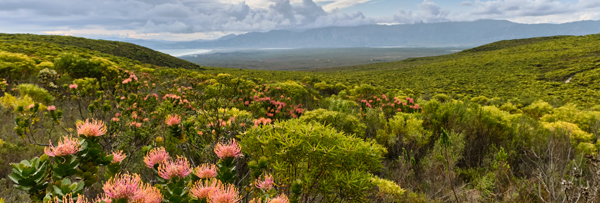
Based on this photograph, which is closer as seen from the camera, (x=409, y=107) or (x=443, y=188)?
(x=443, y=188)

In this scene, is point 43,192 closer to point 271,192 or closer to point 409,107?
point 271,192

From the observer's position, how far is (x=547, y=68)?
3422 centimetres

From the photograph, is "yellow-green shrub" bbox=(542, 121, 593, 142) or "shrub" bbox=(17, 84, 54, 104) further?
"shrub" bbox=(17, 84, 54, 104)

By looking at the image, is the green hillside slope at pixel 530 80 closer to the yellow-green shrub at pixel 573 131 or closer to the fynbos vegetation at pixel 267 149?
the yellow-green shrub at pixel 573 131

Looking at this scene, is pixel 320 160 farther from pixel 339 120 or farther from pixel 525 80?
pixel 525 80

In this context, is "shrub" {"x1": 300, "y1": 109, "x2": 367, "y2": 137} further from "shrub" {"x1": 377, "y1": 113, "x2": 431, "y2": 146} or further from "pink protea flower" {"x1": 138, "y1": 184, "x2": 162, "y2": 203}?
"pink protea flower" {"x1": 138, "y1": 184, "x2": 162, "y2": 203}

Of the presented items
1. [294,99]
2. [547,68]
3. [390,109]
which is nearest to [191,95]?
[294,99]

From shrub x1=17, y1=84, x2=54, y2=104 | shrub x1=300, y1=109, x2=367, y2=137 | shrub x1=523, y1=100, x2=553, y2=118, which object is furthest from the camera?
shrub x1=523, y1=100, x2=553, y2=118

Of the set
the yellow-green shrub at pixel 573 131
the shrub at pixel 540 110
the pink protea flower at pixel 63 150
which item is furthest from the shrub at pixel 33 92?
the shrub at pixel 540 110

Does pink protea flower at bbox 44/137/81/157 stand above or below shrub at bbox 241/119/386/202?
above

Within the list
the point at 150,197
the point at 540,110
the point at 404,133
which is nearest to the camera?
the point at 150,197

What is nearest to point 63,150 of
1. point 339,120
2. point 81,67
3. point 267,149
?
point 267,149

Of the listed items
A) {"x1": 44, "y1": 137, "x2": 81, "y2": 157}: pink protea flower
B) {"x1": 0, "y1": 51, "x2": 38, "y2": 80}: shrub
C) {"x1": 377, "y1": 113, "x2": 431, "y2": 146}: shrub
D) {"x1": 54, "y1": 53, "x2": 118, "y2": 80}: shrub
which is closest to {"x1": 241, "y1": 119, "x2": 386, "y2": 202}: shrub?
{"x1": 44, "y1": 137, "x2": 81, "y2": 157}: pink protea flower

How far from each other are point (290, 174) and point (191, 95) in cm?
605
